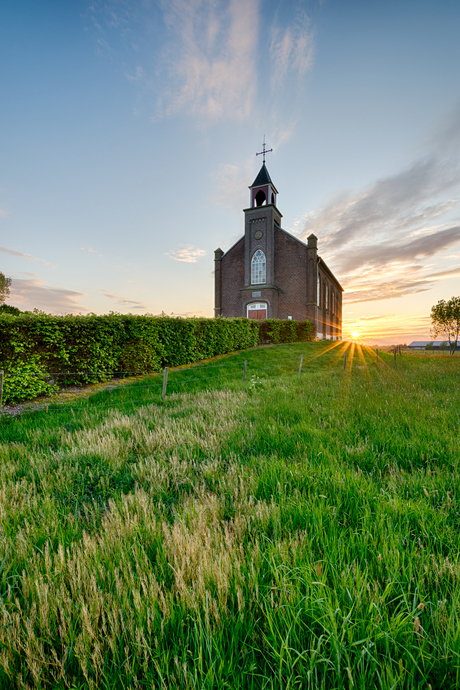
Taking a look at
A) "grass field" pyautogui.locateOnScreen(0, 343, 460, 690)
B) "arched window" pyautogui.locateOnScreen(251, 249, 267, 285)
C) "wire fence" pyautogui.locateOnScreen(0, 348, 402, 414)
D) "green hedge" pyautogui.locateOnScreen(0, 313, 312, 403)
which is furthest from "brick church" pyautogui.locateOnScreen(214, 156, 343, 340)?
"grass field" pyautogui.locateOnScreen(0, 343, 460, 690)

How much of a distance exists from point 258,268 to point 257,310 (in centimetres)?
518

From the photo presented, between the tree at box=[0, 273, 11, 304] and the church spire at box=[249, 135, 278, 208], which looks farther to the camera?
the tree at box=[0, 273, 11, 304]

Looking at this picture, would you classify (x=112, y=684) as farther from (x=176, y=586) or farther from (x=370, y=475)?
(x=370, y=475)

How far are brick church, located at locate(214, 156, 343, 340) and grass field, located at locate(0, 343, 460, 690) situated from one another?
96.2ft

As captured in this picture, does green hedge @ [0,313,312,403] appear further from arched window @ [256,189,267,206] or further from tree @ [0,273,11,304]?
tree @ [0,273,11,304]

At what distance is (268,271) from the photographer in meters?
33.2

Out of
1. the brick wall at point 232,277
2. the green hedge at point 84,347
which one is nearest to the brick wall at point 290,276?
the brick wall at point 232,277

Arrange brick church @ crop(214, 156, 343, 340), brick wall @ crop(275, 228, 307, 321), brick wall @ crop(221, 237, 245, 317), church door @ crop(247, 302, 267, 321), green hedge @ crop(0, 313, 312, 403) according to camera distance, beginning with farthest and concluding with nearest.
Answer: brick wall @ crop(221, 237, 245, 317) → church door @ crop(247, 302, 267, 321) → brick wall @ crop(275, 228, 307, 321) → brick church @ crop(214, 156, 343, 340) → green hedge @ crop(0, 313, 312, 403)

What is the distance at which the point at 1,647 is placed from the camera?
4.41 ft

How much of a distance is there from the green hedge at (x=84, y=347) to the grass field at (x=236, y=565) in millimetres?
4740

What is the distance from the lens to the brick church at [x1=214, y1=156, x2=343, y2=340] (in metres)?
32.1

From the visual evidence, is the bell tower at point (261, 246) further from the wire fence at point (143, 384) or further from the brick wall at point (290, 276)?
the wire fence at point (143, 384)

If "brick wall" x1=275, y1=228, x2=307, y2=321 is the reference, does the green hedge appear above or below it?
below

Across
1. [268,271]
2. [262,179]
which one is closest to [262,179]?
[262,179]
